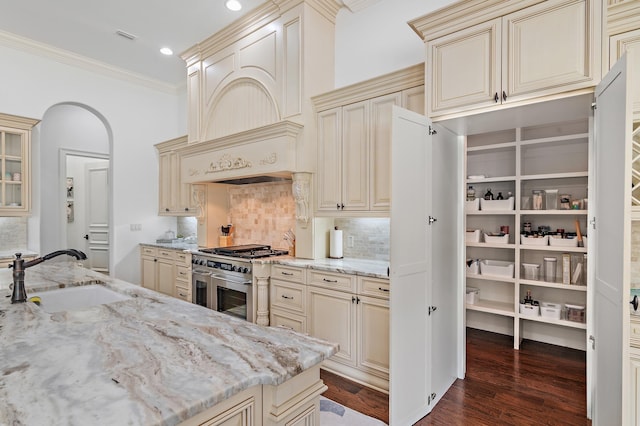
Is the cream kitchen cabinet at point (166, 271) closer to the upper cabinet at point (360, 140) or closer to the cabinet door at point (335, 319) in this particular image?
the cabinet door at point (335, 319)

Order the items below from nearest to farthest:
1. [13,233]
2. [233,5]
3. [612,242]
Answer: [612,242]
[233,5]
[13,233]

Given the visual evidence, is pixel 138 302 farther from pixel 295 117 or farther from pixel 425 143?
pixel 295 117

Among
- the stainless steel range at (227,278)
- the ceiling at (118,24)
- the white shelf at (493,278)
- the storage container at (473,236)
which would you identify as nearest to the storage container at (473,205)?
the storage container at (473,236)

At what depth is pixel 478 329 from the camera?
405 centimetres

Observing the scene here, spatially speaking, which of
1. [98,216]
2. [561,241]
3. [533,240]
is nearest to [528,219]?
[533,240]

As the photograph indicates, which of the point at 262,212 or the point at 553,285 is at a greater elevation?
the point at 262,212

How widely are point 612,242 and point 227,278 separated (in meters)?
3.22

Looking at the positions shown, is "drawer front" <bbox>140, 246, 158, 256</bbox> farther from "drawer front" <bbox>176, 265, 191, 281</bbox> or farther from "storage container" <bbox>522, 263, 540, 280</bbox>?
"storage container" <bbox>522, 263, 540, 280</bbox>

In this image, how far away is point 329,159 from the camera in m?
3.29

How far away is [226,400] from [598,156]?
2202 mm

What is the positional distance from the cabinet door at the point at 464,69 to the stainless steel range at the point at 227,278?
2296mm

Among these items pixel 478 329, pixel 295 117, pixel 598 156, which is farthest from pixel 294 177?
pixel 478 329

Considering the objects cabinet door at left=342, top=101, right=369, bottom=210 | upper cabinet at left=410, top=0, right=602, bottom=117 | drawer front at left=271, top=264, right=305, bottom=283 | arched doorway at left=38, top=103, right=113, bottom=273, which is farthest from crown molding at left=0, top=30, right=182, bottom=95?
upper cabinet at left=410, top=0, right=602, bottom=117

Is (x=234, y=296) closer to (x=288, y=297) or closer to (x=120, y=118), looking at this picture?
(x=288, y=297)
